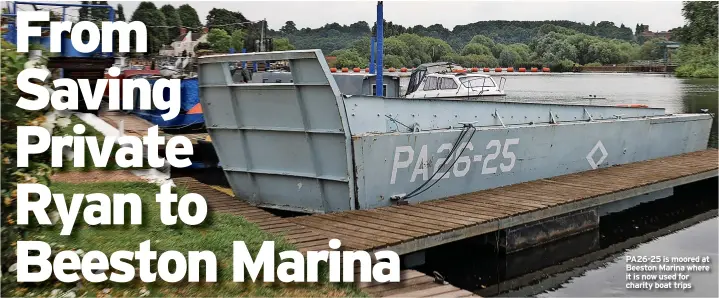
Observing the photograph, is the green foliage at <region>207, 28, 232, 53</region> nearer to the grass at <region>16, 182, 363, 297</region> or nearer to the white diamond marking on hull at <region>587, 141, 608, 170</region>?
the white diamond marking on hull at <region>587, 141, 608, 170</region>

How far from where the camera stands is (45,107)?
5832mm

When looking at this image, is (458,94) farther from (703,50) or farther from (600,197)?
(703,50)

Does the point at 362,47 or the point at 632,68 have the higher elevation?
the point at 632,68

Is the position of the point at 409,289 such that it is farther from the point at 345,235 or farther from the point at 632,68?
the point at 632,68

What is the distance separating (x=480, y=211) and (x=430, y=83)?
824cm

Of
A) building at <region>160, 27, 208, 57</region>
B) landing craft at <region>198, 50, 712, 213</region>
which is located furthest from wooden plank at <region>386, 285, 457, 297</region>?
building at <region>160, 27, 208, 57</region>

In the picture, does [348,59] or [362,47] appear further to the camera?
[362,47]

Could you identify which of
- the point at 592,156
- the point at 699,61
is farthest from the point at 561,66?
the point at 592,156

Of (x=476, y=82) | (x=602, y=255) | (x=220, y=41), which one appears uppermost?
(x=220, y=41)

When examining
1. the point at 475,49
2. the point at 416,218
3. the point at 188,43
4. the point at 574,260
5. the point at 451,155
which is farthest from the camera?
the point at 475,49

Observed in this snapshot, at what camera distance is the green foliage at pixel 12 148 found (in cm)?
560

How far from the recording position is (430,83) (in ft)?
60.0

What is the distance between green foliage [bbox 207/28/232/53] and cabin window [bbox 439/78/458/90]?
340 inches

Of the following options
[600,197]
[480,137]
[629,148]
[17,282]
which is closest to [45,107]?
[17,282]
